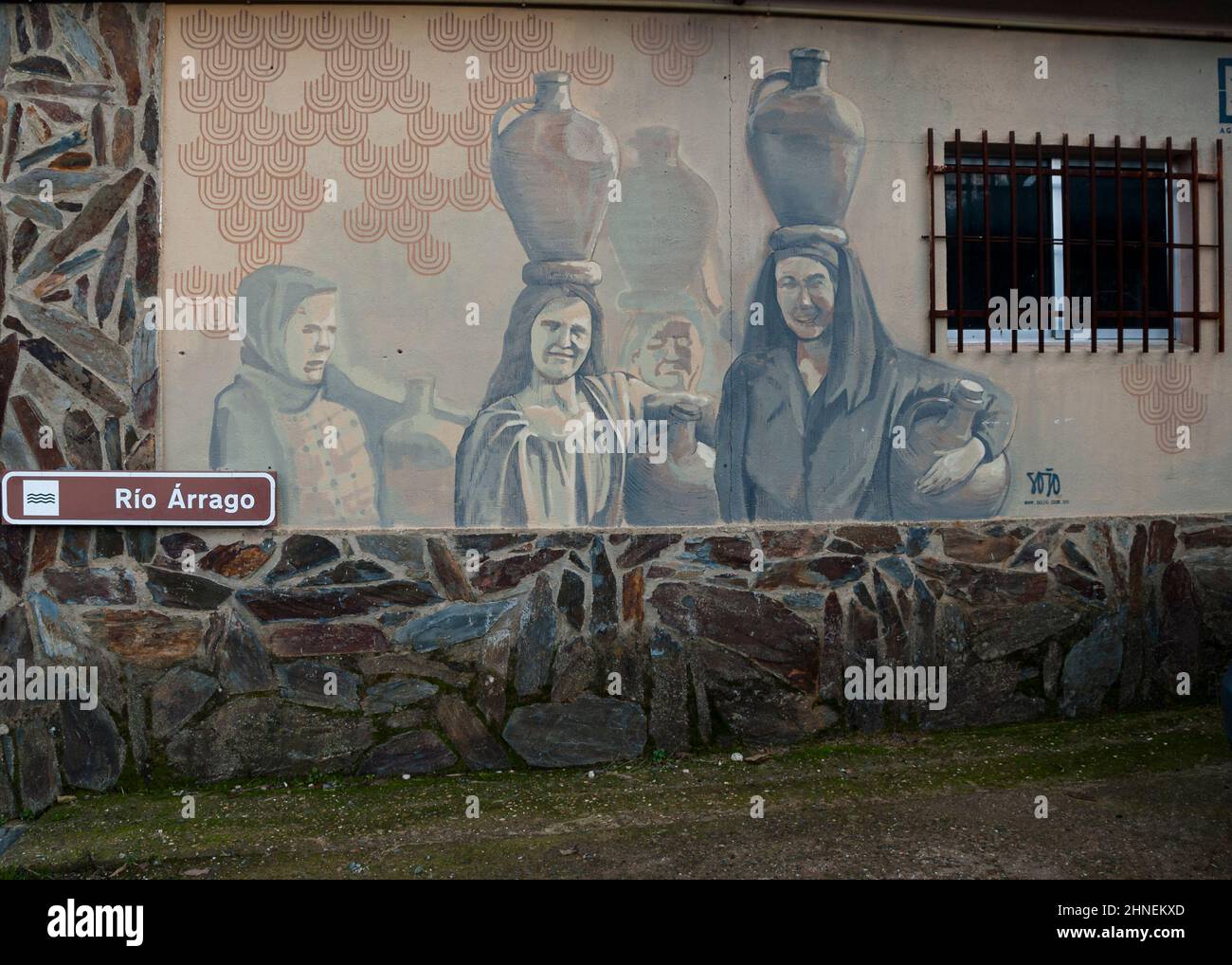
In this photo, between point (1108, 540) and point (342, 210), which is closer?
point (342, 210)

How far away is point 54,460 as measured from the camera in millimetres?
5453

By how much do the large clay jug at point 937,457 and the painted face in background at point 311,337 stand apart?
10.8 ft

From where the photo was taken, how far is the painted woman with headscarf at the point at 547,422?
571 cm

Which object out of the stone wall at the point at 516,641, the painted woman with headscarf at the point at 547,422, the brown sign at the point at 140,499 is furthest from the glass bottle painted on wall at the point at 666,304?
the brown sign at the point at 140,499

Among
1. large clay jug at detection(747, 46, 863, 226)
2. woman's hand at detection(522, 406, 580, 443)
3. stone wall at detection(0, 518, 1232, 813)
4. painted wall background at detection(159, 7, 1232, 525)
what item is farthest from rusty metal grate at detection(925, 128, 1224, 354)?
woman's hand at detection(522, 406, 580, 443)

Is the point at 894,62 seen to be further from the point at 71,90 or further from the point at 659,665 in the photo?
the point at 71,90

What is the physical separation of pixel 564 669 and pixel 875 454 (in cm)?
218

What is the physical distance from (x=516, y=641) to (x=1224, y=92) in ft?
17.9

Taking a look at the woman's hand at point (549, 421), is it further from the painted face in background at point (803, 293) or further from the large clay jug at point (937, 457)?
the large clay jug at point (937, 457)

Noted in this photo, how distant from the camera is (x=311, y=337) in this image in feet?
18.5

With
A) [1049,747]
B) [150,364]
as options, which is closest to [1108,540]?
[1049,747]
